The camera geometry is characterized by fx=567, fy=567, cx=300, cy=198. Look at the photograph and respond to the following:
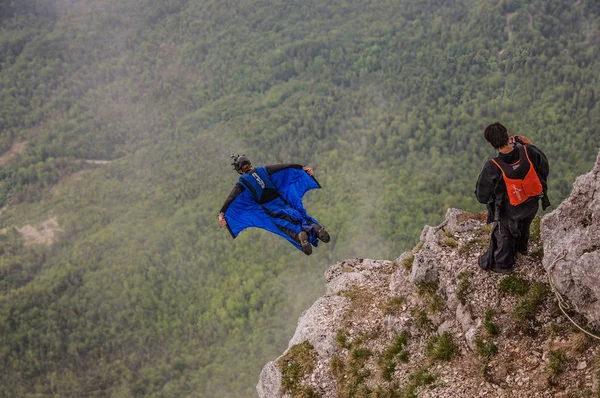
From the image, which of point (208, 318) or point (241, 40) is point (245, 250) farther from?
point (241, 40)

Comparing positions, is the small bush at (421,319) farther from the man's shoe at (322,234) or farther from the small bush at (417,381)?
the man's shoe at (322,234)

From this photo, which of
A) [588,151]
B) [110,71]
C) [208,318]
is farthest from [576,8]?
[110,71]

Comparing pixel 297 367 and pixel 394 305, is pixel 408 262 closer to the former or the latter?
pixel 394 305

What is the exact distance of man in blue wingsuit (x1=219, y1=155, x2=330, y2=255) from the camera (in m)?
15.3

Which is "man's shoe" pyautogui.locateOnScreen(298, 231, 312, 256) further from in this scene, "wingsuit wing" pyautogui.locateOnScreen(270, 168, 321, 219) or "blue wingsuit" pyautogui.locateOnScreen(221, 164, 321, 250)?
"wingsuit wing" pyautogui.locateOnScreen(270, 168, 321, 219)

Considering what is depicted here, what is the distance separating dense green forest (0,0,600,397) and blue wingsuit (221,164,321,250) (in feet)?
187

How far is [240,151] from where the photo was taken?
121125mm

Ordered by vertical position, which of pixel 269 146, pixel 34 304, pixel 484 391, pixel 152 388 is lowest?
pixel 484 391

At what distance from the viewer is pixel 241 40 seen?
175 m

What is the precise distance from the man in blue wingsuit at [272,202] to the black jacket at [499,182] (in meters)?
4.90

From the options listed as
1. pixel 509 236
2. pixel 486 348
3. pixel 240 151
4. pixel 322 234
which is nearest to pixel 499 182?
pixel 509 236

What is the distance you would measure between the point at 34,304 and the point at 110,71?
11146cm

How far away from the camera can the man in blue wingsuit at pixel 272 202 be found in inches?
604

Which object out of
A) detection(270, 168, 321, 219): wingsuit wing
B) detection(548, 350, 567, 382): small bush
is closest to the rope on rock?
detection(548, 350, 567, 382): small bush
